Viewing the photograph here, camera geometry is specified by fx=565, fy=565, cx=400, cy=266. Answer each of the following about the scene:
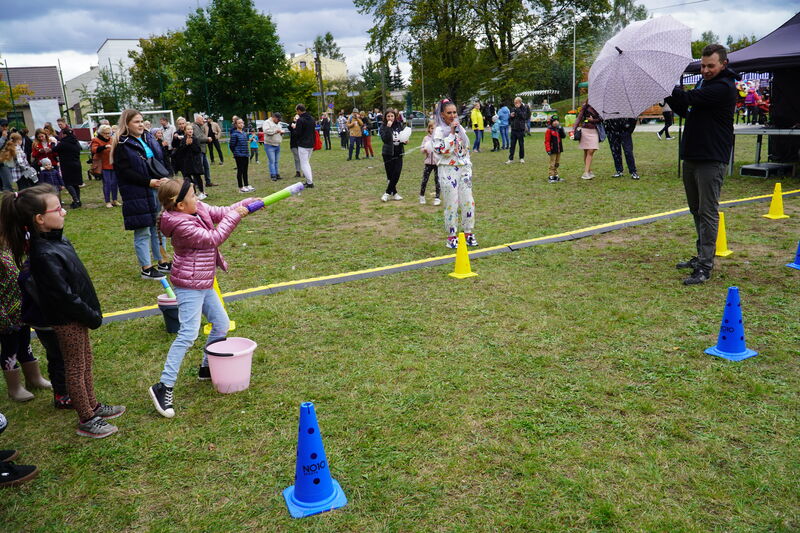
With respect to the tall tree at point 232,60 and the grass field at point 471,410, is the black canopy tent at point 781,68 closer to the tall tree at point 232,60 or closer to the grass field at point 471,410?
the grass field at point 471,410

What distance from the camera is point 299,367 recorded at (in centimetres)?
462

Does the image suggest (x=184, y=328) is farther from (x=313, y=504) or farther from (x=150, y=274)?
(x=150, y=274)

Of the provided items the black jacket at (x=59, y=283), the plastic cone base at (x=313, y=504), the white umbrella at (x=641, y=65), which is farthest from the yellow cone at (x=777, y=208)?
the black jacket at (x=59, y=283)

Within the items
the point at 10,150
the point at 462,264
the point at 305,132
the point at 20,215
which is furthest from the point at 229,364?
the point at 305,132

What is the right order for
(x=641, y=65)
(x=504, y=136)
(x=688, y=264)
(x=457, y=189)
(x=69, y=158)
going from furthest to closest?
(x=504, y=136) → (x=69, y=158) → (x=457, y=189) → (x=688, y=264) → (x=641, y=65)

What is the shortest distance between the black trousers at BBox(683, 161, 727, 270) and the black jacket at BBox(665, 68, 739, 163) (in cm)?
12

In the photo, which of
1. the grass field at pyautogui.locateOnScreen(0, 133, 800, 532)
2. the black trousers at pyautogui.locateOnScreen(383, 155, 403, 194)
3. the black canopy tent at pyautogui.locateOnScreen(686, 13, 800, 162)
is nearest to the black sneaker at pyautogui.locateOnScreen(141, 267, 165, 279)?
the grass field at pyautogui.locateOnScreen(0, 133, 800, 532)

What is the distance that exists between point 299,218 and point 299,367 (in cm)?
682

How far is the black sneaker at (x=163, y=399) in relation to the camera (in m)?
3.95

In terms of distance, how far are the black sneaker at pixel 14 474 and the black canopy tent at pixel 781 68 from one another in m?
12.4

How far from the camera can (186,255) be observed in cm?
406

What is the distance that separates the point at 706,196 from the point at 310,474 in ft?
17.0

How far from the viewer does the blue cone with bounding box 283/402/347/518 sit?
9.64ft

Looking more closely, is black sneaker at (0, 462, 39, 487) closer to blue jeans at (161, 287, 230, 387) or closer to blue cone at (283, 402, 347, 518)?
blue jeans at (161, 287, 230, 387)
